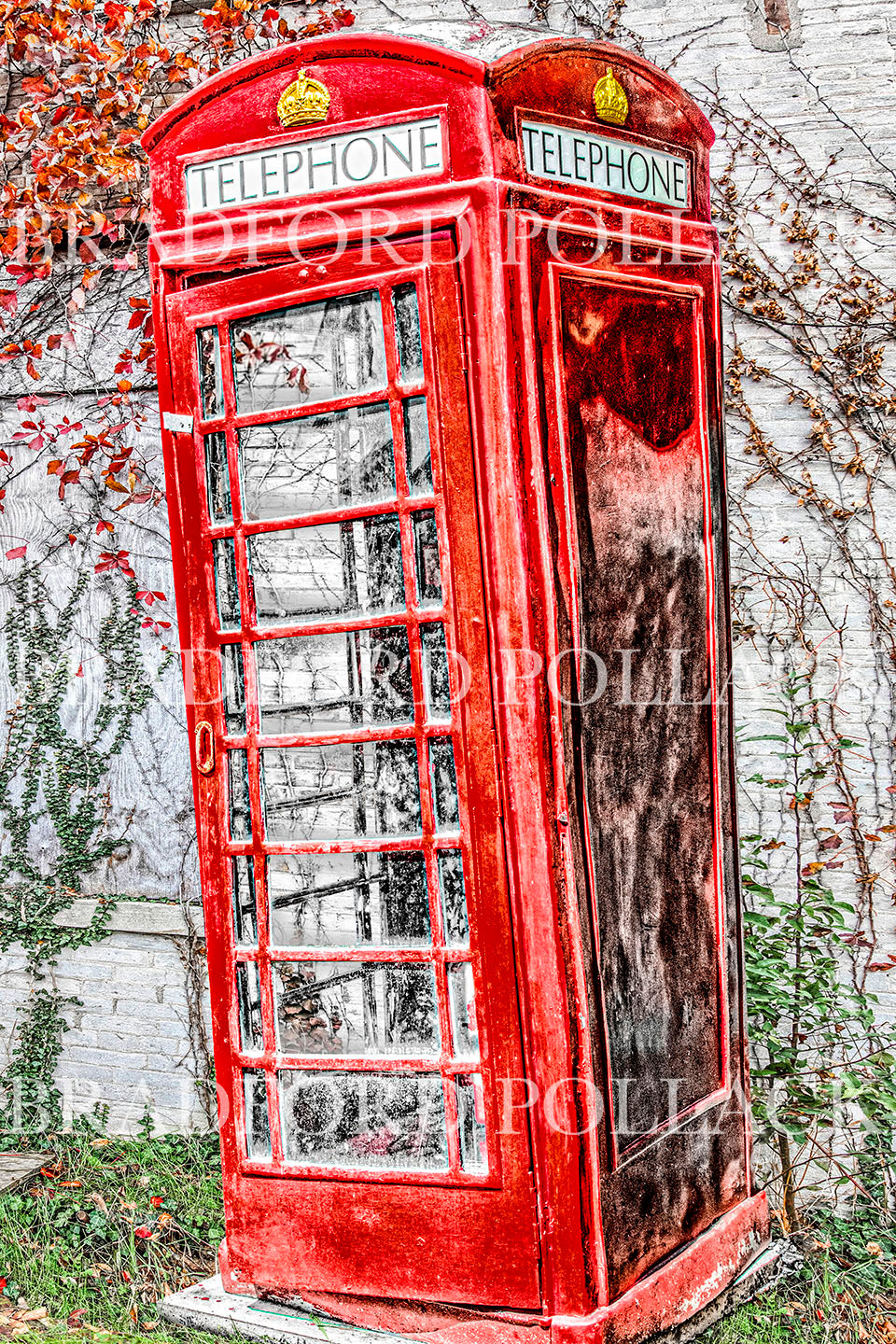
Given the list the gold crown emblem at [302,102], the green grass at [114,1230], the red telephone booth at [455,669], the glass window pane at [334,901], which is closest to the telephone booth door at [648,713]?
the red telephone booth at [455,669]

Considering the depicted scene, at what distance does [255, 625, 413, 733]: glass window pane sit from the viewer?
112 inches

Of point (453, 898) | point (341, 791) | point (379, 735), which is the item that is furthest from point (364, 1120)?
point (379, 735)

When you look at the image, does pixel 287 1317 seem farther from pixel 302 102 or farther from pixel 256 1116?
pixel 302 102

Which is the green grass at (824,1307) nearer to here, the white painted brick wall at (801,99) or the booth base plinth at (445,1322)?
the booth base plinth at (445,1322)

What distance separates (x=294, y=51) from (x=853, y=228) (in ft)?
7.75

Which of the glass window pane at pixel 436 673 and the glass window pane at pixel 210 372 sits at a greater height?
the glass window pane at pixel 210 372

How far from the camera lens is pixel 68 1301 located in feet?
13.3

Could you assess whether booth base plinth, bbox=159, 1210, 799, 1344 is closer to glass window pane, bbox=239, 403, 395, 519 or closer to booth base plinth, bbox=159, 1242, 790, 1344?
booth base plinth, bbox=159, 1242, 790, 1344

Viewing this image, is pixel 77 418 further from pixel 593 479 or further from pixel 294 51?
pixel 593 479

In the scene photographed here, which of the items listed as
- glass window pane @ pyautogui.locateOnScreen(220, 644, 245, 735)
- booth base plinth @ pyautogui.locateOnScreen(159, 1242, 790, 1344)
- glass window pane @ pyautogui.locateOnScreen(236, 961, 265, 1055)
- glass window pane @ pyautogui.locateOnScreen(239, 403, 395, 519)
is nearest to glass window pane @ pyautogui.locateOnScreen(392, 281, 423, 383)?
glass window pane @ pyautogui.locateOnScreen(239, 403, 395, 519)

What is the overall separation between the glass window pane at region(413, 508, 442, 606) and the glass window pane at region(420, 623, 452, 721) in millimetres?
68

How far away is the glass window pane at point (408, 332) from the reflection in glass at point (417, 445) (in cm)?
6

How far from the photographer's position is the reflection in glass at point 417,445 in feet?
8.86

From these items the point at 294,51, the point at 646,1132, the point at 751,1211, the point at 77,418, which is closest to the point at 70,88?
the point at 77,418
